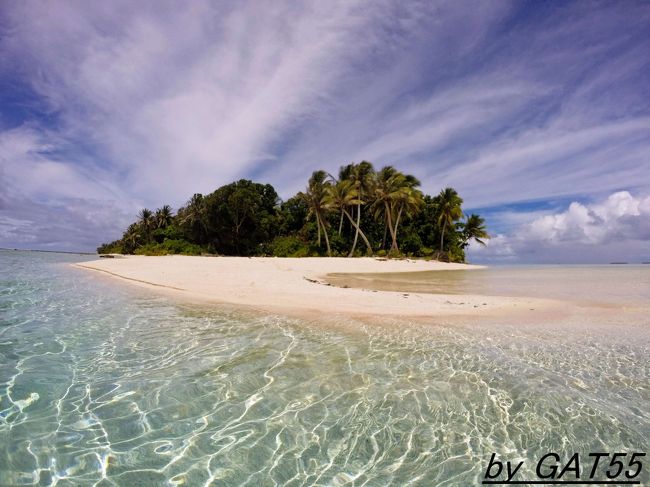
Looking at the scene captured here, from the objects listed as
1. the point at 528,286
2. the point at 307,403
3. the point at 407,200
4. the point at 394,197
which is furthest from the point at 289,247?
the point at 307,403

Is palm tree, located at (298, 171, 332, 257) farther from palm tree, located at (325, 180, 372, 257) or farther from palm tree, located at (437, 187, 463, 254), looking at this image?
palm tree, located at (437, 187, 463, 254)

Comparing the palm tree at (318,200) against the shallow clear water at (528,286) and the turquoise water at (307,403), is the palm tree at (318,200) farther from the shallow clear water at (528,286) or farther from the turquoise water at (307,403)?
the turquoise water at (307,403)

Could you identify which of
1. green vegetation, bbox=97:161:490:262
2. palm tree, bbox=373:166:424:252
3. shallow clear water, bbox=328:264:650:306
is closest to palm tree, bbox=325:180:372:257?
green vegetation, bbox=97:161:490:262

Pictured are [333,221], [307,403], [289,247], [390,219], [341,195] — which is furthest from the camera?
[333,221]

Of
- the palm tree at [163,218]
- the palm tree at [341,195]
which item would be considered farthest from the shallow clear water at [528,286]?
the palm tree at [163,218]

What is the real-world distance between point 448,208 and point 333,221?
16.1 m

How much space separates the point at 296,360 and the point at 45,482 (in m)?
3.31

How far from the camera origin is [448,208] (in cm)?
4681

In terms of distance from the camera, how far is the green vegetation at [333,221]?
43469 millimetres

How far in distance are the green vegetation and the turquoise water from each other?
36101mm

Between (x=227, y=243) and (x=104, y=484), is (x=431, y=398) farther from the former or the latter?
(x=227, y=243)

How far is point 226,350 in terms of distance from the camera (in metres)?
5.95

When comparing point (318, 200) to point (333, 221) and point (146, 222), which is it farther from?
point (146, 222)

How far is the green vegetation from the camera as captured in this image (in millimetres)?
43469
